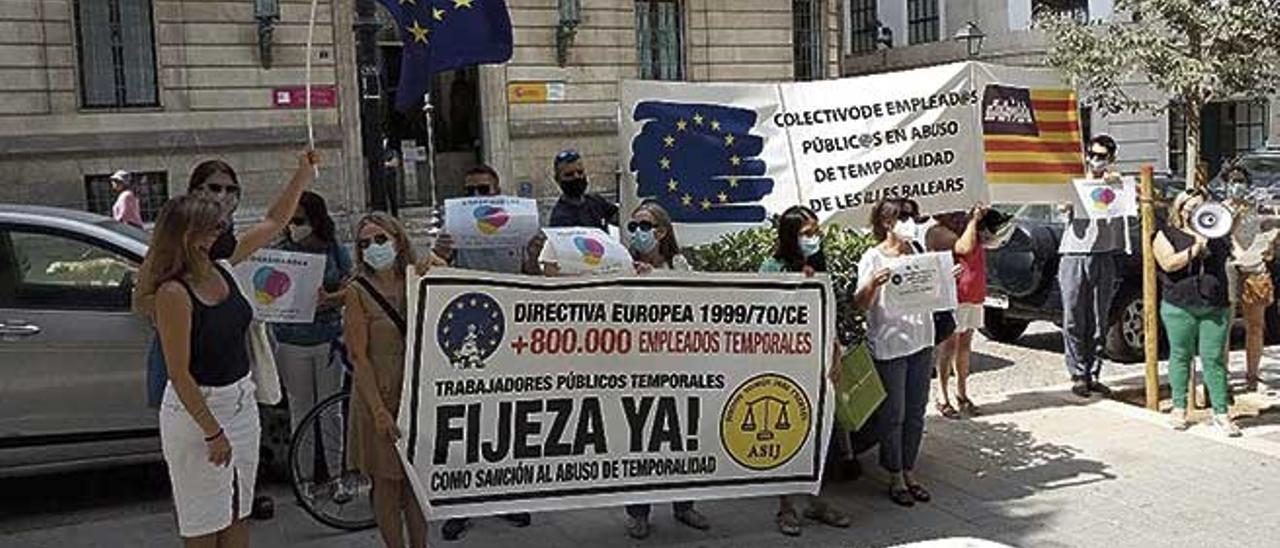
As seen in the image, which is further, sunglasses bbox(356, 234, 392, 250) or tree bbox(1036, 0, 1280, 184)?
tree bbox(1036, 0, 1280, 184)

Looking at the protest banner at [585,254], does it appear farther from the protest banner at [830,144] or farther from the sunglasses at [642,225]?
the protest banner at [830,144]

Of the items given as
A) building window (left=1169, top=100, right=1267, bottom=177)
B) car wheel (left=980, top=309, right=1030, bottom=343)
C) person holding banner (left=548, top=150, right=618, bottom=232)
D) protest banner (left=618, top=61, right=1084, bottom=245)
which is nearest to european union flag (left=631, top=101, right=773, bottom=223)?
protest banner (left=618, top=61, right=1084, bottom=245)

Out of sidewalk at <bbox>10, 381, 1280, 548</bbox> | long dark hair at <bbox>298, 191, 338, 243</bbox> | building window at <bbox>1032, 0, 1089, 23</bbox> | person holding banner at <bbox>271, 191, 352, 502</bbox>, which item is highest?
building window at <bbox>1032, 0, 1089, 23</bbox>

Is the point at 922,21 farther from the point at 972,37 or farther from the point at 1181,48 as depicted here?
the point at 1181,48

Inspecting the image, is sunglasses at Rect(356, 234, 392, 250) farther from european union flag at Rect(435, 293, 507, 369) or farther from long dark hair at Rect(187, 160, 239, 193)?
long dark hair at Rect(187, 160, 239, 193)

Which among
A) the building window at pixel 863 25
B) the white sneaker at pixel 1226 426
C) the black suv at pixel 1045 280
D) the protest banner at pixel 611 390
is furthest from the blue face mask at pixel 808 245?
the building window at pixel 863 25

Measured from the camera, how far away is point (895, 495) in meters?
6.37

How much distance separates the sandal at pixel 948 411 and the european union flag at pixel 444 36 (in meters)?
3.61

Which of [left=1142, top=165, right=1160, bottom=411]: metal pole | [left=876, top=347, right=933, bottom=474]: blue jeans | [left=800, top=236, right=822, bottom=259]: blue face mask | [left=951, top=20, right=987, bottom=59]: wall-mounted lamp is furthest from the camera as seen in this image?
[left=951, top=20, right=987, bottom=59]: wall-mounted lamp

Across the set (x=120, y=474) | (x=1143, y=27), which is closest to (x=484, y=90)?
(x=1143, y=27)

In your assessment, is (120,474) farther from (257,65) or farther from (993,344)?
(257,65)

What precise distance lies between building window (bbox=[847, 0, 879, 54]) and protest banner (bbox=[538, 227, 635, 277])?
33044mm

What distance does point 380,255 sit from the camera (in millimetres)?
5191

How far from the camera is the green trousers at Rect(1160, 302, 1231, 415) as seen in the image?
24.6 feet
